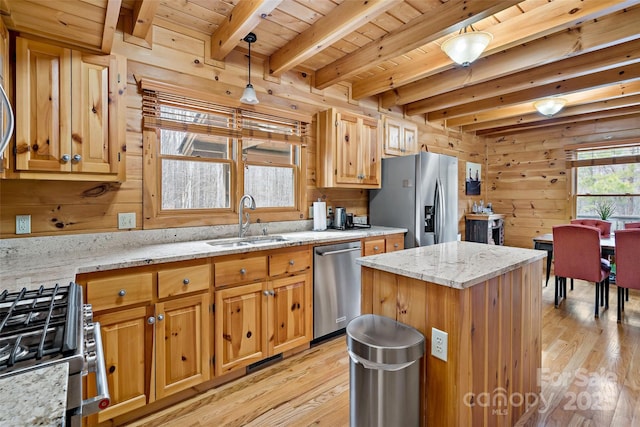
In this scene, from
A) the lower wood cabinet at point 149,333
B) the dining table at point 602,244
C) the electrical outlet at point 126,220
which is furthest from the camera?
the dining table at point 602,244

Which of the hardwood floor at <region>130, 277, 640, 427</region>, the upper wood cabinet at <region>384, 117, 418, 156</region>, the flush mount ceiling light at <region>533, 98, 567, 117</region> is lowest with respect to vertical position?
the hardwood floor at <region>130, 277, 640, 427</region>

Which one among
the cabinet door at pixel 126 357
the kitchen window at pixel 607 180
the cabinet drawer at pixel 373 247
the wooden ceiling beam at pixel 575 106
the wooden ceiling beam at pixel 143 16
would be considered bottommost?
the cabinet door at pixel 126 357

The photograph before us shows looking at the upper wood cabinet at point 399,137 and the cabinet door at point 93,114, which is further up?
the upper wood cabinet at point 399,137

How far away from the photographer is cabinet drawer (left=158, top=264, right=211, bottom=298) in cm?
189

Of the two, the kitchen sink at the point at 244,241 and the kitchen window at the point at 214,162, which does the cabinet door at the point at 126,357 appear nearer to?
the kitchen sink at the point at 244,241

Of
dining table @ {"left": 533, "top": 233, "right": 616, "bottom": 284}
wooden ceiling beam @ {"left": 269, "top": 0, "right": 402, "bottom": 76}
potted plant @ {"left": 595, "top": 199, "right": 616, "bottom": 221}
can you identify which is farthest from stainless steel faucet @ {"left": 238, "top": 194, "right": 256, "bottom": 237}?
potted plant @ {"left": 595, "top": 199, "right": 616, "bottom": 221}

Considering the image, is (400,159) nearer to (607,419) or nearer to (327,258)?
(327,258)

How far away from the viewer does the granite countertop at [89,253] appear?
4.86 feet

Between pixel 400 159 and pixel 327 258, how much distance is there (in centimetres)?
159

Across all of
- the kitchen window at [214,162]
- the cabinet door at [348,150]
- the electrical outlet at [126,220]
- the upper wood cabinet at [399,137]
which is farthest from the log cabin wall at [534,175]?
the electrical outlet at [126,220]

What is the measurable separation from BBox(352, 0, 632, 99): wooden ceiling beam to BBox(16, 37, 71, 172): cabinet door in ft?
8.95

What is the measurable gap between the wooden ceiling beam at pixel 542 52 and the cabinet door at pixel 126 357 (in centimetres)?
345

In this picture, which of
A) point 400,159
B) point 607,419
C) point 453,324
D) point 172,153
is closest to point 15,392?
point 453,324

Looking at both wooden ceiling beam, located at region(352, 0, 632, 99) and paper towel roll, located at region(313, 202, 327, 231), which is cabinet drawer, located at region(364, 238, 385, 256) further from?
wooden ceiling beam, located at region(352, 0, 632, 99)
